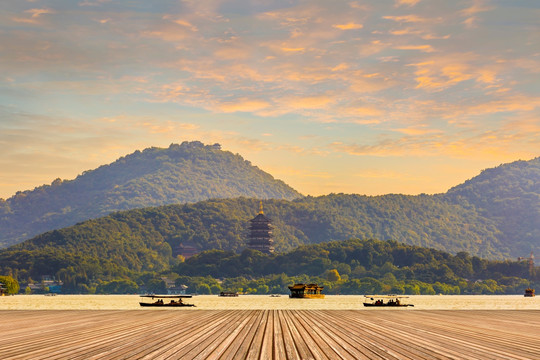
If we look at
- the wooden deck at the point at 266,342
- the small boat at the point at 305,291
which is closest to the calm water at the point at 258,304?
the small boat at the point at 305,291

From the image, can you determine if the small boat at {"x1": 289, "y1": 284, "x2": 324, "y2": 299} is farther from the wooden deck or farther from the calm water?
the wooden deck

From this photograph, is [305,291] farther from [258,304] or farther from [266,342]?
[266,342]

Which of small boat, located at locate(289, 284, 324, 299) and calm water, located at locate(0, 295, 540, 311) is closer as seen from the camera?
calm water, located at locate(0, 295, 540, 311)

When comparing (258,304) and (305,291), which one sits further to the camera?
(305,291)

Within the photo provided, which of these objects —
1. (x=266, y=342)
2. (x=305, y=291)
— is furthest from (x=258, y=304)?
(x=266, y=342)

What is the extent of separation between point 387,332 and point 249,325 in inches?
366

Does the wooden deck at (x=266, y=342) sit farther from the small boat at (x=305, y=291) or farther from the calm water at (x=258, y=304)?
the small boat at (x=305, y=291)

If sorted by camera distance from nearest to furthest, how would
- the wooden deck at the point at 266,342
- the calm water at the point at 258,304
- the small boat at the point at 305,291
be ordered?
the wooden deck at the point at 266,342 → the calm water at the point at 258,304 → the small boat at the point at 305,291

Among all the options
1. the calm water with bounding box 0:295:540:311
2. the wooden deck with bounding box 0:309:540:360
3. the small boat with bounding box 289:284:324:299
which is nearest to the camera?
the wooden deck with bounding box 0:309:540:360

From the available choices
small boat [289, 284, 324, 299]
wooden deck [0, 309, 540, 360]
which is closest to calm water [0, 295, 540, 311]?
small boat [289, 284, 324, 299]

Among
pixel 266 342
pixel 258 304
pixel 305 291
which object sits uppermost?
pixel 266 342

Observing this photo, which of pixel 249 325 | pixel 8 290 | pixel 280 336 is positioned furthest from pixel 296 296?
pixel 280 336

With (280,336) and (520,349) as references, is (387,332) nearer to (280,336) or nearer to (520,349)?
(280,336)

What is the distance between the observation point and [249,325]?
4344 centimetres
